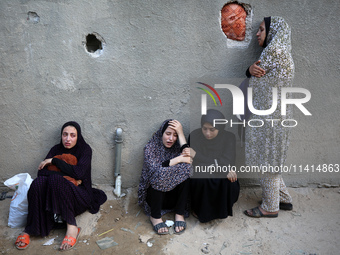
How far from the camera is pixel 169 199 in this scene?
3.52m

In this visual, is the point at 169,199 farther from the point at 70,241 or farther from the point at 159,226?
the point at 70,241

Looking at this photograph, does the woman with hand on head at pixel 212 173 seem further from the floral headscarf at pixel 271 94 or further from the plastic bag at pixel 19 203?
the plastic bag at pixel 19 203

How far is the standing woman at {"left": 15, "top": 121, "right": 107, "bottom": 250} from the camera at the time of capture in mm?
3189

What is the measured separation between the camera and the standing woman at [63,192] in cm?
319

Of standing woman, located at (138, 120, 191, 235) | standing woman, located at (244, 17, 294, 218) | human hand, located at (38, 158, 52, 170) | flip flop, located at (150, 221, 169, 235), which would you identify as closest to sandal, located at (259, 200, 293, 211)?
standing woman, located at (244, 17, 294, 218)

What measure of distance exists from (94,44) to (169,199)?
1923mm

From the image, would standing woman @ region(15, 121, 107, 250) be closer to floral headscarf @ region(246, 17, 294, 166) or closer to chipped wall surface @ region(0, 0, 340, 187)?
chipped wall surface @ region(0, 0, 340, 187)

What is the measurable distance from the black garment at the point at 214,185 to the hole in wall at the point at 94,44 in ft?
4.88

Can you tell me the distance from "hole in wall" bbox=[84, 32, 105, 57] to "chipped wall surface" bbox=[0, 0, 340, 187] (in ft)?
0.11

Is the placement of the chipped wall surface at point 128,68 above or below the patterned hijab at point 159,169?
above

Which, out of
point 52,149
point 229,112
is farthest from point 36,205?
point 229,112

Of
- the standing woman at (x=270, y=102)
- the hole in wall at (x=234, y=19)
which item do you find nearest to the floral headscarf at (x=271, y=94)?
the standing woman at (x=270, y=102)

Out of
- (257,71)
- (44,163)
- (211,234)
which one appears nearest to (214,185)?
(211,234)

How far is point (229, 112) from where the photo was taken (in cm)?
381
